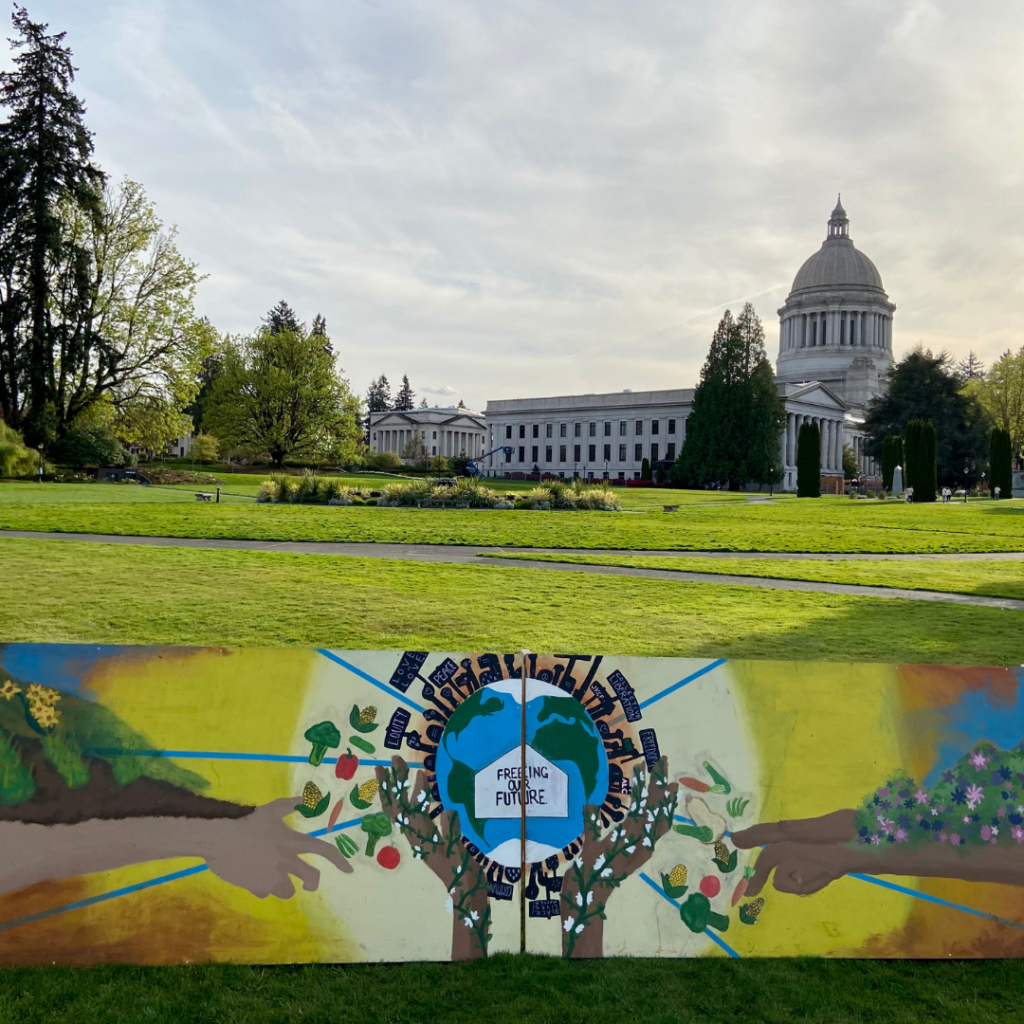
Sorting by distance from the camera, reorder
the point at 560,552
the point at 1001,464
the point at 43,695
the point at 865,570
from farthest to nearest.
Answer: the point at 1001,464
the point at 560,552
the point at 865,570
the point at 43,695

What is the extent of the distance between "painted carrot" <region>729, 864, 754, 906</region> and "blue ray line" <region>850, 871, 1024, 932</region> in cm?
46

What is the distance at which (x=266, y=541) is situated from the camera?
722 inches

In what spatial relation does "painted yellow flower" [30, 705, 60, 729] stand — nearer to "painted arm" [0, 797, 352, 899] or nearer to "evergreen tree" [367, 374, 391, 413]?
"painted arm" [0, 797, 352, 899]

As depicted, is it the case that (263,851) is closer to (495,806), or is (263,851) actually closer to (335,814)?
(335,814)

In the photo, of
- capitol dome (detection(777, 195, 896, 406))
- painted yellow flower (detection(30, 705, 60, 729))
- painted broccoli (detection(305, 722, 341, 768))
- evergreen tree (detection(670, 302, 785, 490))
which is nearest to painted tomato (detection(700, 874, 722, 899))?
painted broccoli (detection(305, 722, 341, 768))

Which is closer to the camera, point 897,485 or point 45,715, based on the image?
point 45,715

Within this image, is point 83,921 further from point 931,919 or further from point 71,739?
point 931,919

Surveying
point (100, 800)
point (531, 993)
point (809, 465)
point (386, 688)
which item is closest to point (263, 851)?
point (100, 800)

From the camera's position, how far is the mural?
12.3ft

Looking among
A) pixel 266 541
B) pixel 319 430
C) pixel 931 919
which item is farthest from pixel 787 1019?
pixel 319 430

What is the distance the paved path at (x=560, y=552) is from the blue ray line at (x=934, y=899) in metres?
9.19

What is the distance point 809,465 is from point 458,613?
55457mm

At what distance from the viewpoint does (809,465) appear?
61.5 metres

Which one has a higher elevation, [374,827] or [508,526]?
[508,526]
